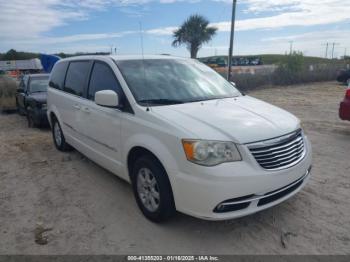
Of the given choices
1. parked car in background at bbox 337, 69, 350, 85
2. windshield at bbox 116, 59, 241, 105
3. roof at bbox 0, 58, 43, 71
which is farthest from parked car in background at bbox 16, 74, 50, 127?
roof at bbox 0, 58, 43, 71

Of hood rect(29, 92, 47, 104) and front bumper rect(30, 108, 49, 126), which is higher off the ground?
hood rect(29, 92, 47, 104)

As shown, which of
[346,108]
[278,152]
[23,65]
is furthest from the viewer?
[23,65]

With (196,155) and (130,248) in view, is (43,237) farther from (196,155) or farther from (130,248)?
(196,155)

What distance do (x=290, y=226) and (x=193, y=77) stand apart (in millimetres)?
2217

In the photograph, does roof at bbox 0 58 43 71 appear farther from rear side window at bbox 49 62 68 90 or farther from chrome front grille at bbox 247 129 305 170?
chrome front grille at bbox 247 129 305 170

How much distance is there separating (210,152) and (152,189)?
87cm

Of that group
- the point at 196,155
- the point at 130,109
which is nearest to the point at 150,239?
the point at 196,155

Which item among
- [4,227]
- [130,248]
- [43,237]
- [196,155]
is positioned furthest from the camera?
[4,227]

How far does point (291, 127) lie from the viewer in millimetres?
3297

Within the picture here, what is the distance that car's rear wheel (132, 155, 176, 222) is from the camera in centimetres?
305

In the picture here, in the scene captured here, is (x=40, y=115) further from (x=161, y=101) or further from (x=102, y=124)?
(x=161, y=101)

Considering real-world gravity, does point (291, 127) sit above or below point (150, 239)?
above

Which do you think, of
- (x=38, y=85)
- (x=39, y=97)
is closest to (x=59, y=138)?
(x=39, y=97)

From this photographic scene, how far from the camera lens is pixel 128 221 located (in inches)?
136
